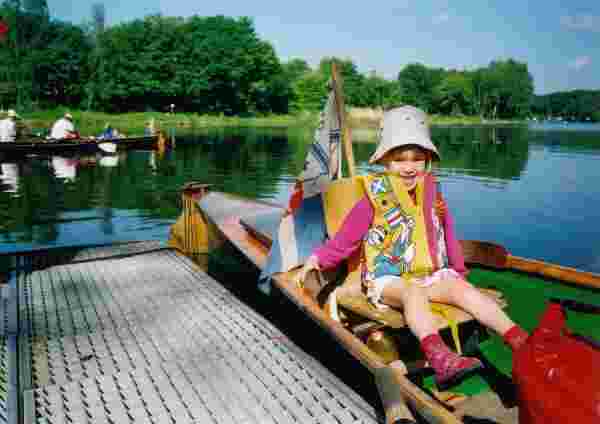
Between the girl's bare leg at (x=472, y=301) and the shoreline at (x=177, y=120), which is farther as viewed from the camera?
the shoreline at (x=177, y=120)

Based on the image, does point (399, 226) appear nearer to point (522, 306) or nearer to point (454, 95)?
point (522, 306)

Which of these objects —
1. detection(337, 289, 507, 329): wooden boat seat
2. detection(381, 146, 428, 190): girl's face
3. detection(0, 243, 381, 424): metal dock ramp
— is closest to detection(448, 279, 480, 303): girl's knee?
detection(337, 289, 507, 329): wooden boat seat

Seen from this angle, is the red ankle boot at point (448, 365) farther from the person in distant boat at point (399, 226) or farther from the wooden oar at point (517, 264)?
A: the wooden oar at point (517, 264)

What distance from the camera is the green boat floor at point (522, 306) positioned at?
380cm

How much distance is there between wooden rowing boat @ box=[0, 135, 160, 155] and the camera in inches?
877

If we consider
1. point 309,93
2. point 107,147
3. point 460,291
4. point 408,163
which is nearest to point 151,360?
point 460,291

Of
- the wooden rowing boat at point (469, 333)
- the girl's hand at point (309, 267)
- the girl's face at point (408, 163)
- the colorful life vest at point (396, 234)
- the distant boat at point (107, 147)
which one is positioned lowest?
the wooden rowing boat at point (469, 333)

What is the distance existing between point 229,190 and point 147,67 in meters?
57.0

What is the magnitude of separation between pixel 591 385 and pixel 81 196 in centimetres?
1521

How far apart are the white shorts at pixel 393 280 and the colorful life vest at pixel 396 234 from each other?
0.17 feet

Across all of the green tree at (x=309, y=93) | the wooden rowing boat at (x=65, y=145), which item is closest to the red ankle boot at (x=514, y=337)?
the wooden rowing boat at (x=65, y=145)

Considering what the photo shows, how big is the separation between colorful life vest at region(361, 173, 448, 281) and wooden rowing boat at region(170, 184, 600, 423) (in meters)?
0.40

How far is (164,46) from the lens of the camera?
2788 inches

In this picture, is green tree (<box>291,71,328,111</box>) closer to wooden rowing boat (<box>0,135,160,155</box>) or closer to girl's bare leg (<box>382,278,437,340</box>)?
wooden rowing boat (<box>0,135,160,155</box>)
